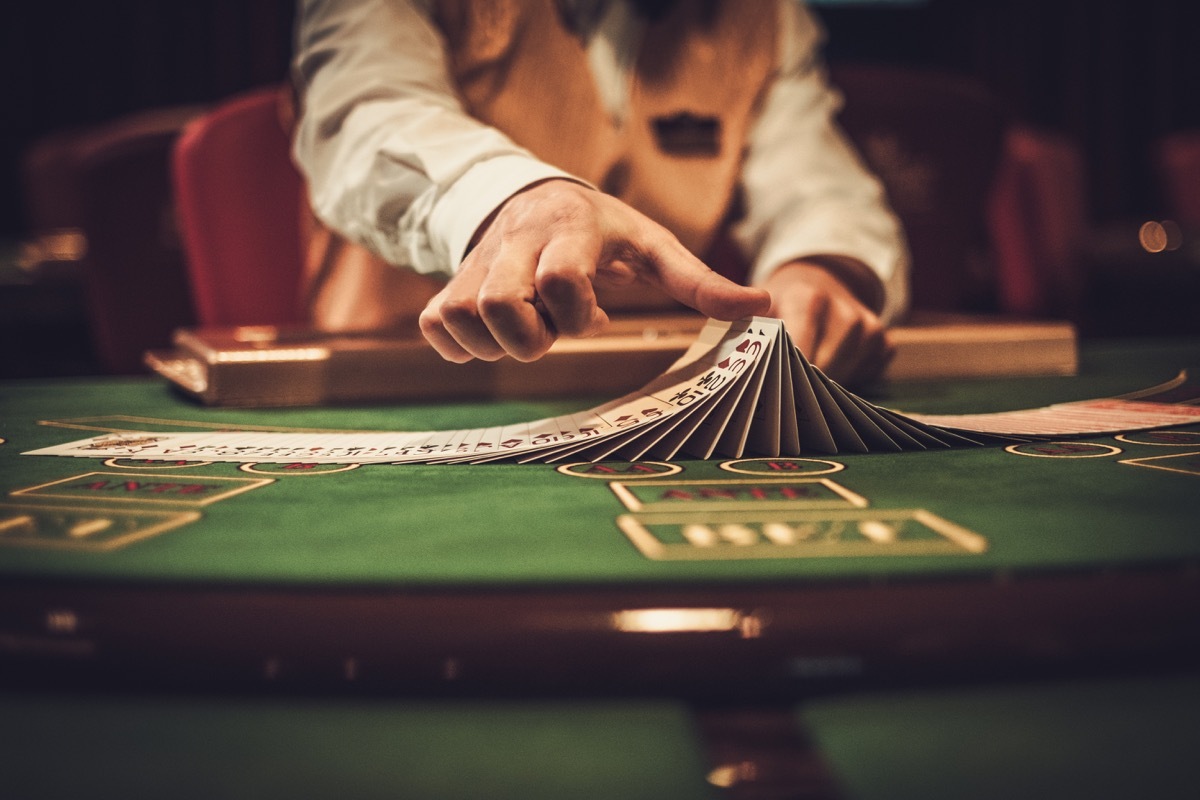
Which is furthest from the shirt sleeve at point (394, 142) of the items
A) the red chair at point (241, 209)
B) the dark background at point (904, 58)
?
the dark background at point (904, 58)

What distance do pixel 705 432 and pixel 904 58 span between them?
5.68 metres

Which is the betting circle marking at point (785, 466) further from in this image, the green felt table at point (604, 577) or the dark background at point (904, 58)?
the dark background at point (904, 58)

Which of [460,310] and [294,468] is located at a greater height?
[460,310]

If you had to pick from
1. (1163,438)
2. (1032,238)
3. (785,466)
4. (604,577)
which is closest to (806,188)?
(1163,438)

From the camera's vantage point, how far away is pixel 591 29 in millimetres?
1673

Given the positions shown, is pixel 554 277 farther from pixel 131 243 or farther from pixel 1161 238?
pixel 1161 238

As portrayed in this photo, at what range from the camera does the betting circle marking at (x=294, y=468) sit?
61 cm

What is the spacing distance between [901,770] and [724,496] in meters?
0.23

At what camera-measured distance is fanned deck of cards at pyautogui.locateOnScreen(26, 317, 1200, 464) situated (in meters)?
0.64

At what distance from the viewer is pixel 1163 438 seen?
2.30 ft

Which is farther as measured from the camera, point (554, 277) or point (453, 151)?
point (453, 151)

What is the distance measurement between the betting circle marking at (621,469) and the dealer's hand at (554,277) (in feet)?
0.31

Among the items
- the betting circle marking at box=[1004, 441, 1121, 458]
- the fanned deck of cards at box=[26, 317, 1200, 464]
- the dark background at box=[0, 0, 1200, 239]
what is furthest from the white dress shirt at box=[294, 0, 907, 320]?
the dark background at box=[0, 0, 1200, 239]

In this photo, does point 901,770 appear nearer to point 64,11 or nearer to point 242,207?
point 242,207
